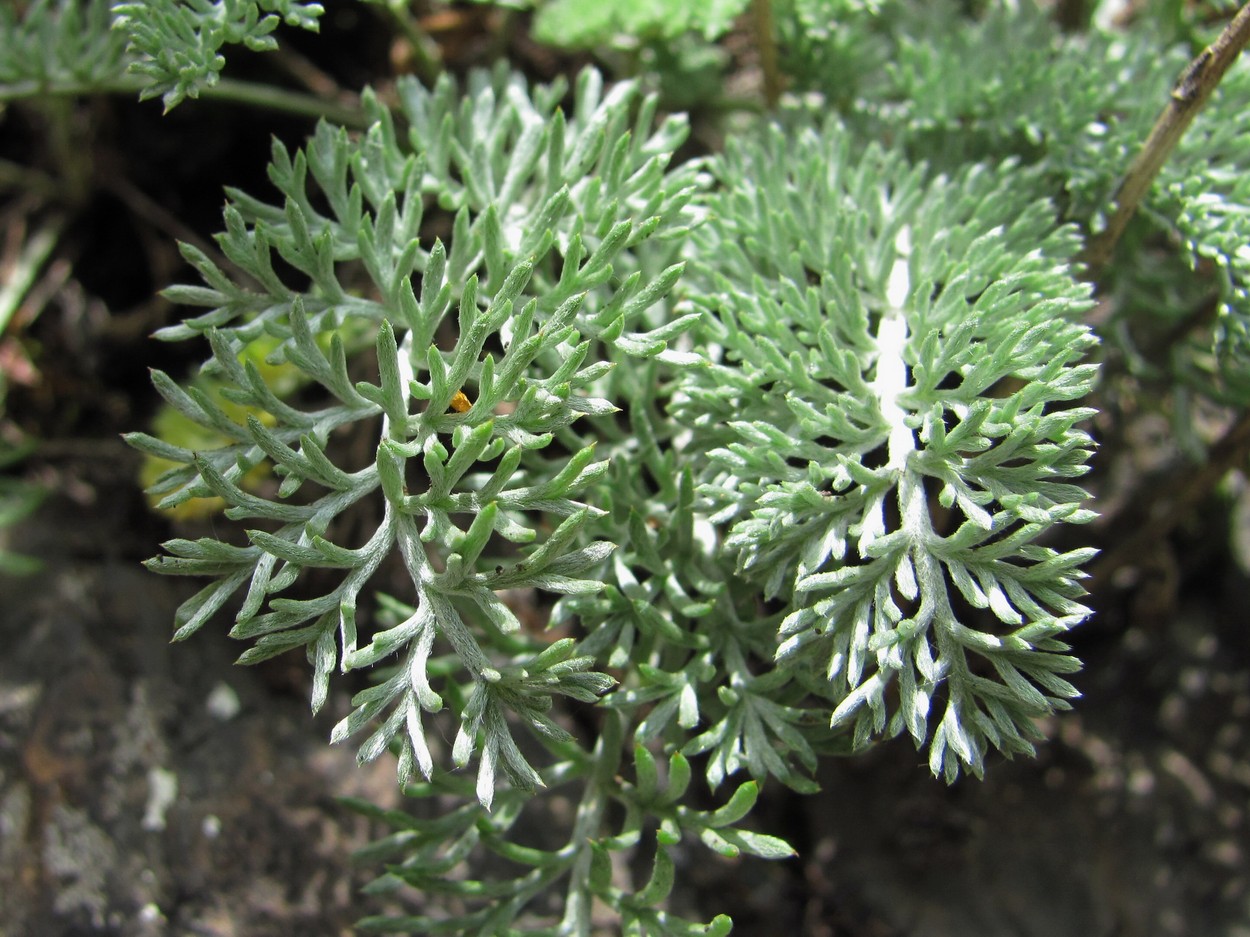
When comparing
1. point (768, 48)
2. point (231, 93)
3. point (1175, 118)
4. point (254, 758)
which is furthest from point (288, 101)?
point (1175, 118)

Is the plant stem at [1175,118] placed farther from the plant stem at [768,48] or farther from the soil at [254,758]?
the soil at [254,758]

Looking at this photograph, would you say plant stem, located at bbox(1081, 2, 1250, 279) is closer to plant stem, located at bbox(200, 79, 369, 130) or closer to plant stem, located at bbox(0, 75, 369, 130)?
plant stem, located at bbox(0, 75, 369, 130)

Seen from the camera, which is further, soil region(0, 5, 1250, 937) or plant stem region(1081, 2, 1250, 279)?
soil region(0, 5, 1250, 937)

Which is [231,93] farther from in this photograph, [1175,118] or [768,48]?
[1175,118]

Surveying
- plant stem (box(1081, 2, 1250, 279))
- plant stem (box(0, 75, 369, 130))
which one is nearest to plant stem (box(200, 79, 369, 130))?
plant stem (box(0, 75, 369, 130))

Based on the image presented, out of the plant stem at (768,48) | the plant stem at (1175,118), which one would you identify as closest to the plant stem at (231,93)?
the plant stem at (768,48)
